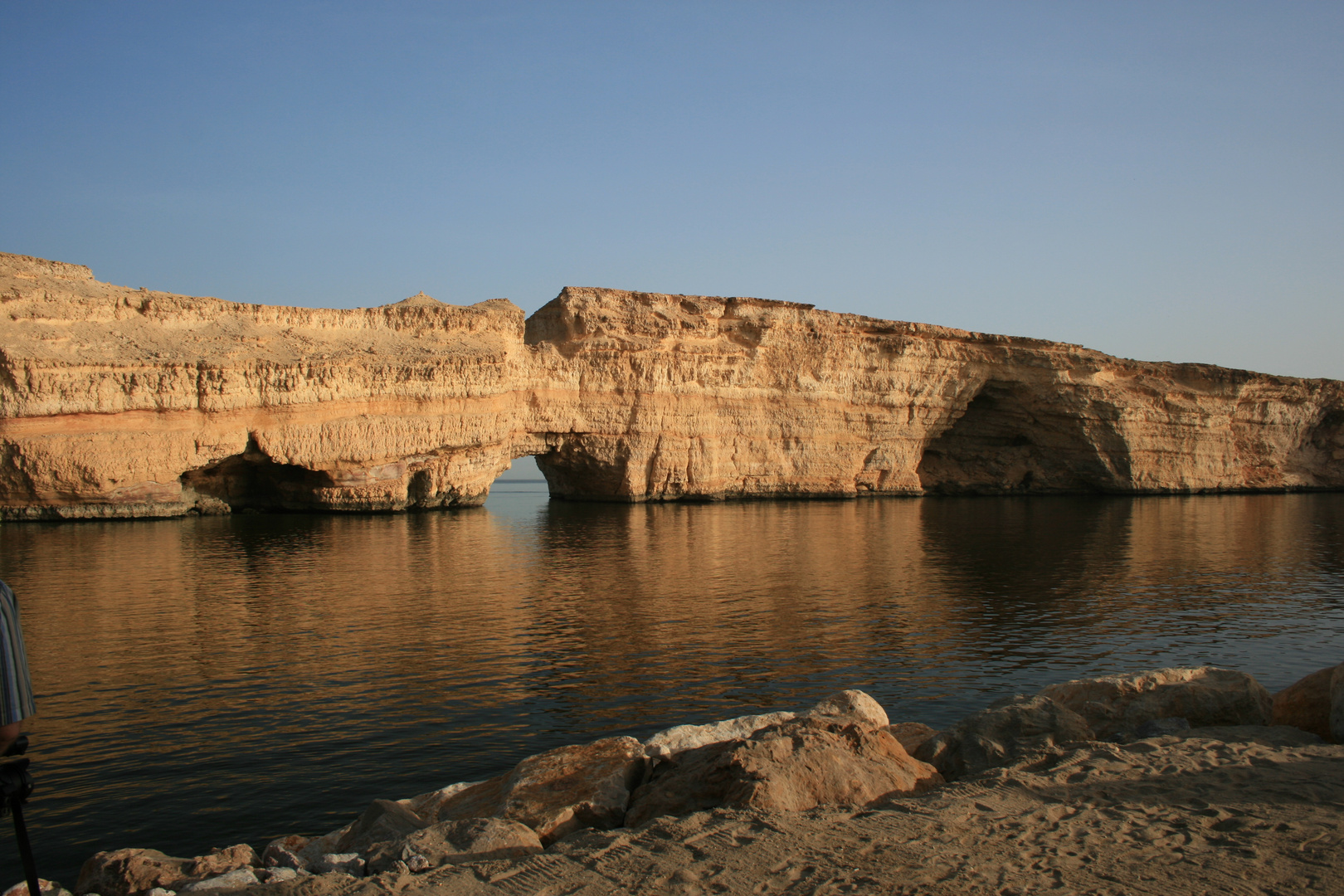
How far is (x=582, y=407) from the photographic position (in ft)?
122

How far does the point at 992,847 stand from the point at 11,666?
4.87 metres

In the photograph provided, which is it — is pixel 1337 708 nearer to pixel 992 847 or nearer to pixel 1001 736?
pixel 1001 736

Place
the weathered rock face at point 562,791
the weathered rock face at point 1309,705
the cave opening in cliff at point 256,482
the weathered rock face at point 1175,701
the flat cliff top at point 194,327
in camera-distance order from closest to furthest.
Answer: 1. the weathered rock face at point 562,791
2. the weathered rock face at point 1309,705
3. the weathered rock face at point 1175,701
4. the flat cliff top at point 194,327
5. the cave opening in cliff at point 256,482

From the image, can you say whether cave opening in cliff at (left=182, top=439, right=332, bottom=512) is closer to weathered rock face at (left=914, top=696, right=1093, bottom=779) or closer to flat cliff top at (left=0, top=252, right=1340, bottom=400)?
flat cliff top at (left=0, top=252, right=1340, bottom=400)

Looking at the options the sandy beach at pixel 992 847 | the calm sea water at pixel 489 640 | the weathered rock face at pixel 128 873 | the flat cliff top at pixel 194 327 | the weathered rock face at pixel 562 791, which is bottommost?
the calm sea water at pixel 489 640

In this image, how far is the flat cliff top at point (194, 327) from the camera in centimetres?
2675

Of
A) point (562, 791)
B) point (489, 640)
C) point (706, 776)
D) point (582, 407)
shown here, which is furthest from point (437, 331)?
point (706, 776)

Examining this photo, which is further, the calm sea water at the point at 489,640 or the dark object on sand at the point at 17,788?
the calm sea water at the point at 489,640

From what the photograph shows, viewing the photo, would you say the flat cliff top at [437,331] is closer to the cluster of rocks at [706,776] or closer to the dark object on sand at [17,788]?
the cluster of rocks at [706,776]

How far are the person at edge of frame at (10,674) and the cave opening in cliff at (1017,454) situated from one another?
47721 mm

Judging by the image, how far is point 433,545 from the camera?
22.7m

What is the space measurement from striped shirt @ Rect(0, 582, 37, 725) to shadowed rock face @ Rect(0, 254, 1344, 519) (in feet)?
91.0

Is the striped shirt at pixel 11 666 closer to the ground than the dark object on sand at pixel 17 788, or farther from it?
farther from it

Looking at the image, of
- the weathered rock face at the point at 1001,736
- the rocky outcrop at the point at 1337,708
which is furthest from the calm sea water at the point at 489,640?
the rocky outcrop at the point at 1337,708
